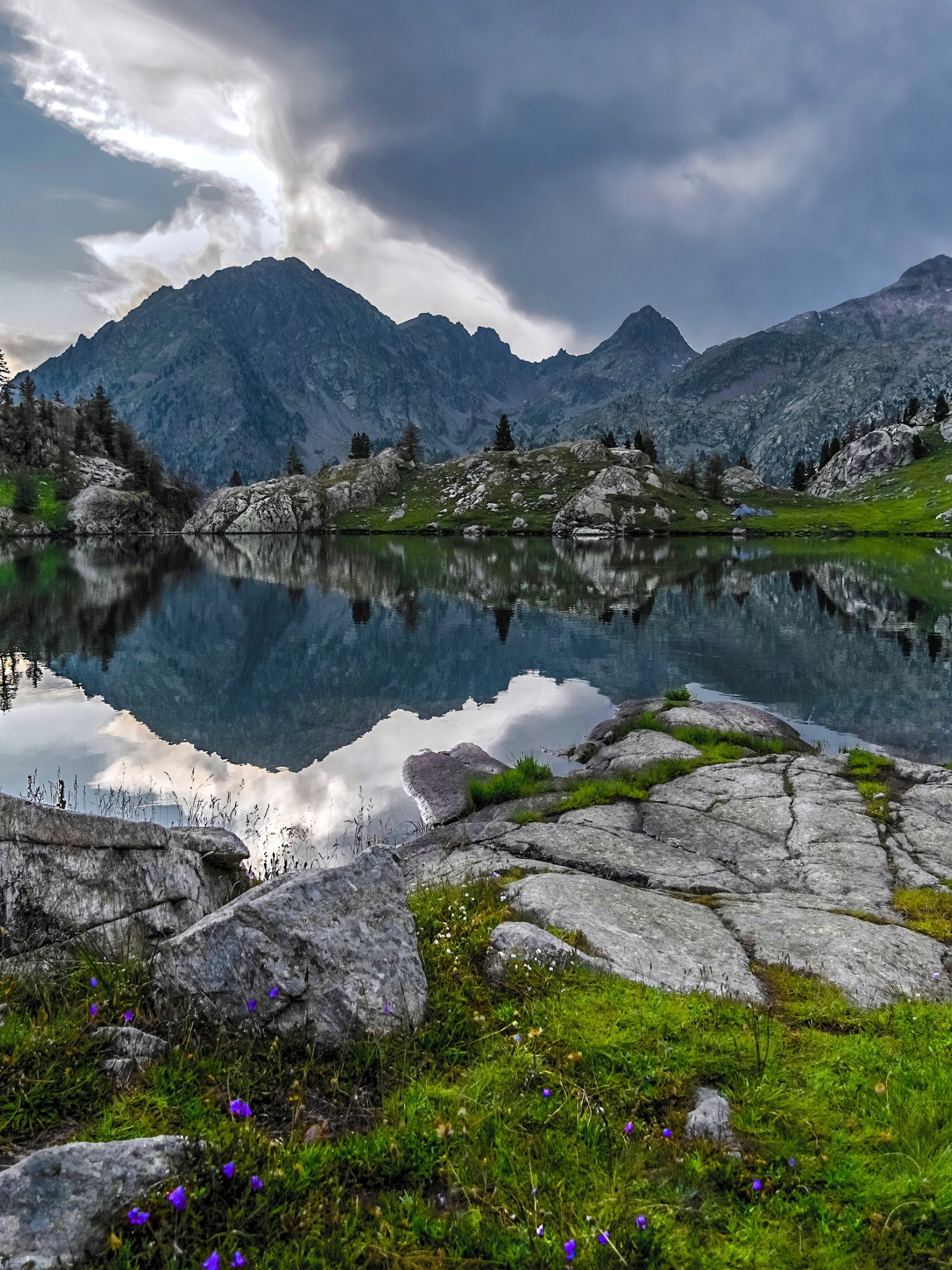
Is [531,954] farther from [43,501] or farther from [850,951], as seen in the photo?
[43,501]

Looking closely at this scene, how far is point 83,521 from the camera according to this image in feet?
619

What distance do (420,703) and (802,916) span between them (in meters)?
25.2

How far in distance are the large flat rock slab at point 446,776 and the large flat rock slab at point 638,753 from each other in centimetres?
396

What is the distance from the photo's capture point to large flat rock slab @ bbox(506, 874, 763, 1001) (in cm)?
894

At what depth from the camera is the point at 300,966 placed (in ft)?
23.8

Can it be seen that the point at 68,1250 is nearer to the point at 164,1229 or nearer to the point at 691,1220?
the point at 164,1229

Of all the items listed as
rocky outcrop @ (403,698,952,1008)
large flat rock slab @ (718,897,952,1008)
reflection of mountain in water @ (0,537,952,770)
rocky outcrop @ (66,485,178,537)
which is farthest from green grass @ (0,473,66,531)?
large flat rock slab @ (718,897,952,1008)

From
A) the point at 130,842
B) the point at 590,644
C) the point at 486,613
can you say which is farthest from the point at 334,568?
the point at 130,842

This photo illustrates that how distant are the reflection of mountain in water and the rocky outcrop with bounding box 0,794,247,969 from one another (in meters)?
16.5

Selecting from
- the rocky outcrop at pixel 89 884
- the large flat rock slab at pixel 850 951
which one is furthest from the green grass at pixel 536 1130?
the rocky outcrop at pixel 89 884

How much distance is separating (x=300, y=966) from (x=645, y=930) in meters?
5.77

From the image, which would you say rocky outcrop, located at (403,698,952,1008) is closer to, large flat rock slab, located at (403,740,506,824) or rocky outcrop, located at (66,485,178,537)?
large flat rock slab, located at (403,740,506,824)

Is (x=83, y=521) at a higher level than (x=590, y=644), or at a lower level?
higher

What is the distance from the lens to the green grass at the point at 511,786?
71.0 ft
